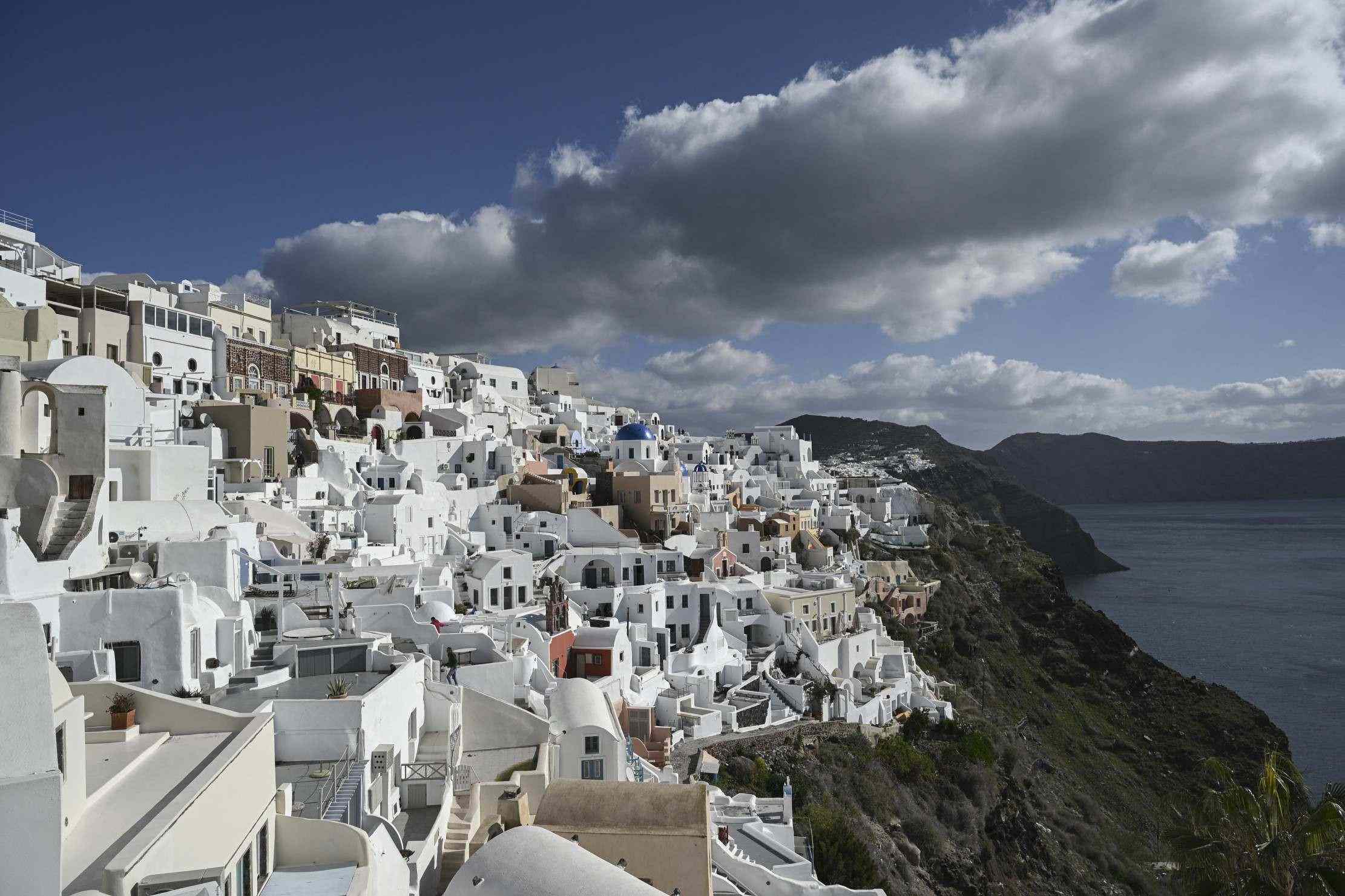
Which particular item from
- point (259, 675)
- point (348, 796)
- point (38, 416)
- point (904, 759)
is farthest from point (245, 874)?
point (904, 759)

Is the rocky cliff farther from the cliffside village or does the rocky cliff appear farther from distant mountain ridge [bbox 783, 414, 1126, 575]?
distant mountain ridge [bbox 783, 414, 1126, 575]

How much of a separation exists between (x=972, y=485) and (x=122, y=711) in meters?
122

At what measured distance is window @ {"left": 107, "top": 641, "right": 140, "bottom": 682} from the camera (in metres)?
Answer: 13.3

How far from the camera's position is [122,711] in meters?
8.05

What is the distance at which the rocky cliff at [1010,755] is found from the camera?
26719 millimetres

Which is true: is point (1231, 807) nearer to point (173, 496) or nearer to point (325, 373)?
point (173, 496)

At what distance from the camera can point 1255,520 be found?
543 feet

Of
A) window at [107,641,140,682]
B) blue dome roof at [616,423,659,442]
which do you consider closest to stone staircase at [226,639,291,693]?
window at [107,641,140,682]

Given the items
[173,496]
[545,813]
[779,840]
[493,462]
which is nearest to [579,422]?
[493,462]

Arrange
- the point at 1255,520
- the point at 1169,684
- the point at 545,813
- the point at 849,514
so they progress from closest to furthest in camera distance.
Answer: the point at 545,813 → the point at 1169,684 → the point at 849,514 → the point at 1255,520

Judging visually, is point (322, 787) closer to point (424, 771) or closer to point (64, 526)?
point (424, 771)

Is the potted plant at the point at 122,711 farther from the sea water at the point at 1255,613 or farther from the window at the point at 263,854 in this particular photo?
the sea water at the point at 1255,613

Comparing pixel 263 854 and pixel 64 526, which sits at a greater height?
pixel 64 526

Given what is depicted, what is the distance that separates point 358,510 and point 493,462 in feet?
42.9
